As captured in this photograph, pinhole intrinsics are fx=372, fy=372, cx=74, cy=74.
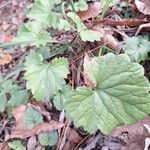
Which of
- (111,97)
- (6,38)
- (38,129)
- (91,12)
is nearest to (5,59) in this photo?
(6,38)

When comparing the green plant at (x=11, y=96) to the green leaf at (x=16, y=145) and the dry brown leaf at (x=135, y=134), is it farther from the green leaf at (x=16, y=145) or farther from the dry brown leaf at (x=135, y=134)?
the dry brown leaf at (x=135, y=134)

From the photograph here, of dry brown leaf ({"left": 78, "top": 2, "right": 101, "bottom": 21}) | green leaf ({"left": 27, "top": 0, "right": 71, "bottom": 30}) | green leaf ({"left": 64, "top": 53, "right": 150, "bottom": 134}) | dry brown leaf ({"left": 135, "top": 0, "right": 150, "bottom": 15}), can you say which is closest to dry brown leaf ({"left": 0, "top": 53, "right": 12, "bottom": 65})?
green leaf ({"left": 27, "top": 0, "right": 71, "bottom": 30})

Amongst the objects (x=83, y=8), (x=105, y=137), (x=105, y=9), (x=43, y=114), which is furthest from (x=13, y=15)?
(x=105, y=137)

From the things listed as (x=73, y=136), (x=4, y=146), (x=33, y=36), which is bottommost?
(x=4, y=146)

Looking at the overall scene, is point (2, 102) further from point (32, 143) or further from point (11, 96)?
point (32, 143)

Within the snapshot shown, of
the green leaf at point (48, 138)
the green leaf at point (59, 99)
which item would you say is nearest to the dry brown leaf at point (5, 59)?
the green leaf at point (59, 99)

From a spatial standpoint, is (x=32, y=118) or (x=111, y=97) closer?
(x=111, y=97)

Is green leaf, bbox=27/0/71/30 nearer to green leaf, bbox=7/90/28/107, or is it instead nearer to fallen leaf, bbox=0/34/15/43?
green leaf, bbox=7/90/28/107
